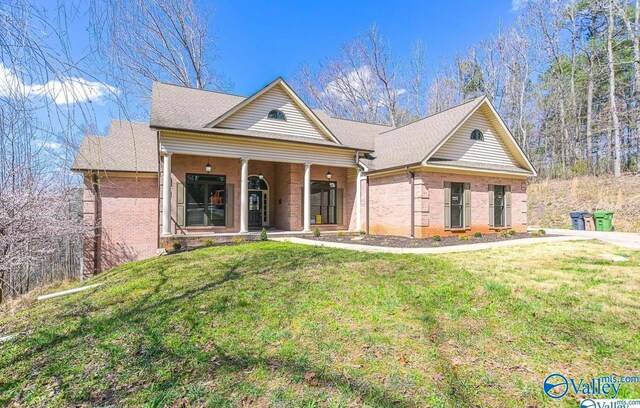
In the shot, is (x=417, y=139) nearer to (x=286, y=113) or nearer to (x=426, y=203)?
(x=426, y=203)

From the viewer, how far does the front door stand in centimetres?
1517

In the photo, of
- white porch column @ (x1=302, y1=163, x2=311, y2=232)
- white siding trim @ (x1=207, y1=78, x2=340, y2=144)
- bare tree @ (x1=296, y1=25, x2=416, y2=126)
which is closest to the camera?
white siding trim @ (x1=207, y1=78, x2=340, y2=144)

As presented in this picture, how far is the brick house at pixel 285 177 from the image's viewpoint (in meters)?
11.9

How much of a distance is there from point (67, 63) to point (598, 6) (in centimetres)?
3137

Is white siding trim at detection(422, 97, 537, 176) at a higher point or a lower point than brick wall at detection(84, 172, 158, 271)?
higher

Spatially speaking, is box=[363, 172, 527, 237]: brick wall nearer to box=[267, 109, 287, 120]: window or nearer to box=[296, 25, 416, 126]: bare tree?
box=[267, 109, 287, 120]: window

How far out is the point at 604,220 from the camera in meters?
15.1

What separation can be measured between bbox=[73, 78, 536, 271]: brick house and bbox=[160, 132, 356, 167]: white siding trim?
0.13 feet

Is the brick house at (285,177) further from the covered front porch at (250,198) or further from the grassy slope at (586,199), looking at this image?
the grassy slope at (586,199)

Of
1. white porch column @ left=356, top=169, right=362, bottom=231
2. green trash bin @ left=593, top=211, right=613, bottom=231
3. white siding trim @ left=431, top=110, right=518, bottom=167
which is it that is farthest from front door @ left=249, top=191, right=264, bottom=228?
green trash bin @ left=593, top=211, right=613, bottom=231

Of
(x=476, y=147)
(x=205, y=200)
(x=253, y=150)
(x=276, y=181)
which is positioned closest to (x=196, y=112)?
(x=253, y=150)

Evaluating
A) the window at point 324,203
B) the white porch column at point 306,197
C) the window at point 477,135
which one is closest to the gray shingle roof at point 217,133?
the window at point 477,135

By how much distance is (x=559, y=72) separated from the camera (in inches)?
1037

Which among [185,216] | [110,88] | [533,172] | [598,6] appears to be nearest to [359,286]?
[110,88]
